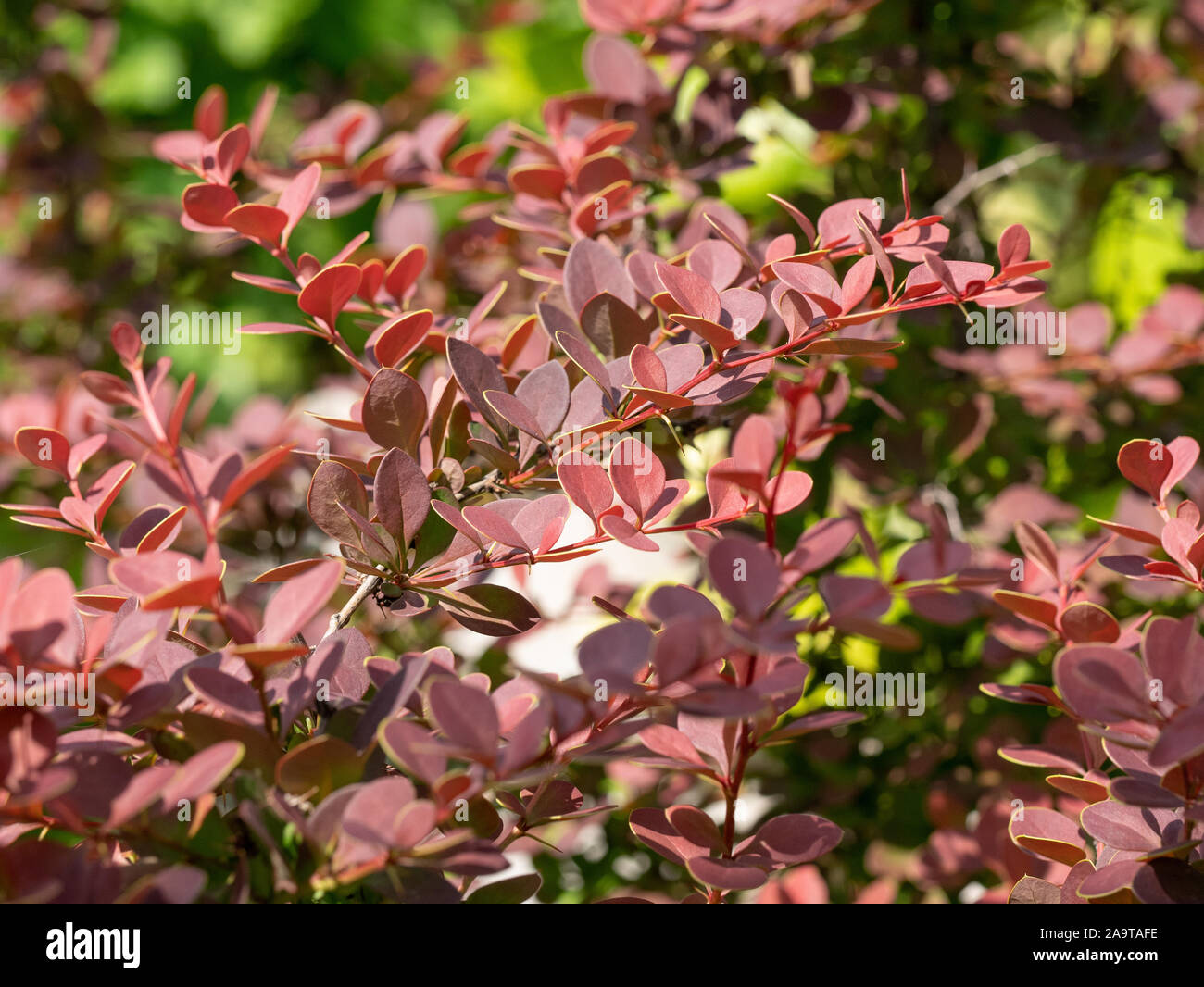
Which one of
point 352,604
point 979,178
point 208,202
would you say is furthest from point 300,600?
point 979,178

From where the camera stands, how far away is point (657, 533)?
22.5 inches

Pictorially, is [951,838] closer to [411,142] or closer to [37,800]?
[37,800]

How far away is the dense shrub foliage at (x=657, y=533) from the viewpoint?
0.44 metres

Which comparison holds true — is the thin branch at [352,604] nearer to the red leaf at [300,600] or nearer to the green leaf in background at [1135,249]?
the red leaf at [300,600]

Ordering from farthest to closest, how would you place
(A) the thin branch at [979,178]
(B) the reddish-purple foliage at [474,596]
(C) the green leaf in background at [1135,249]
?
1. (C) the green leaf in background at [1135,249]
2. (A) the thin branch at [979,178]
3. (B) the reddish-purple foliage at [474,596]

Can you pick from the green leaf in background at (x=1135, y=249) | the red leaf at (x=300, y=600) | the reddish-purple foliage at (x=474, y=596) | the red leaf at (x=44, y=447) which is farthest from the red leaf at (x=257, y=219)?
the green leaf in background at (x=1135, y=249)

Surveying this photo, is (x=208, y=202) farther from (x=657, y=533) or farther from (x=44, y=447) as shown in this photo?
(x=657, y=533)

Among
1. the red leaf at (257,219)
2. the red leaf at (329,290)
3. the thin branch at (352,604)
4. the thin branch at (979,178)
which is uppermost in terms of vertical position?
the thin branch at (979,178)

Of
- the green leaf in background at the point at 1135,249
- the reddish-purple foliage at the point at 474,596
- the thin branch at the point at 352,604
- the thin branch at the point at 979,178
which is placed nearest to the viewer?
the reddish-purple foliage at the point at 474,596

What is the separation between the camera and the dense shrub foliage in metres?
0.44

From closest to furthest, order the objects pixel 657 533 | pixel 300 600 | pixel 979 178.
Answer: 1. pixel 300 600
2. pixel 657 533
3. pixel 979 178

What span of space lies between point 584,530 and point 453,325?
0.96 meters

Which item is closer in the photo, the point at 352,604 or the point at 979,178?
the point at 352,604

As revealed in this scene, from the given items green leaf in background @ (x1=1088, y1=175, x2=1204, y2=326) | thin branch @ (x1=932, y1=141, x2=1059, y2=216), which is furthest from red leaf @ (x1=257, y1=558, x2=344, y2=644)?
green leaf in background @ (x1=1088, y1=175, x2=1204, y2=326)
